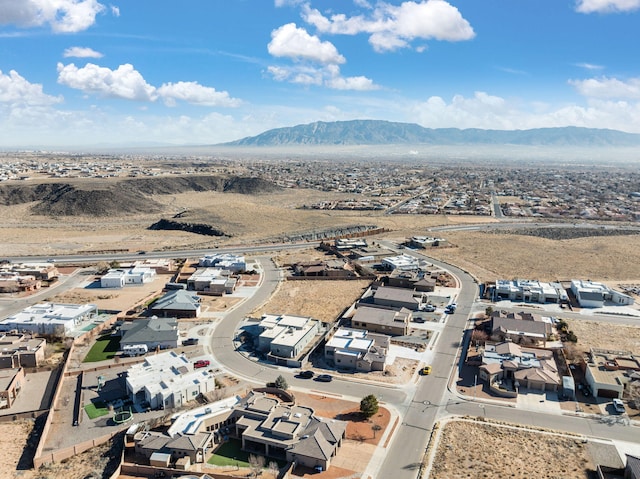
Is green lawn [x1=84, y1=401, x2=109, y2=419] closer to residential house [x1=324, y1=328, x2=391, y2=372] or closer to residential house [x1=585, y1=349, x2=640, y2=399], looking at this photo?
residential house [x1=324, y1=328, x2=391, y2=372]

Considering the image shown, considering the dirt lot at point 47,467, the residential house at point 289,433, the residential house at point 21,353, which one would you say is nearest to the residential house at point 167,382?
the residential house at point 289,433

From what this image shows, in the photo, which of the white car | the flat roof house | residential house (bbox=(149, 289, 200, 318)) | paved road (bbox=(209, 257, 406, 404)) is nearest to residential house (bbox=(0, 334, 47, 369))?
the flat roof house

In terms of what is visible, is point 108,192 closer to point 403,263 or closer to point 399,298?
point 403,263

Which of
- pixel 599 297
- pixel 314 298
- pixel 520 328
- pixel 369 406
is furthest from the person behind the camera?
pixel 314 298

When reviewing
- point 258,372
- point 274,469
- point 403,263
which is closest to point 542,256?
point 403,263

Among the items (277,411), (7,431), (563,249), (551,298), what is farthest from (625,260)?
(7,431)

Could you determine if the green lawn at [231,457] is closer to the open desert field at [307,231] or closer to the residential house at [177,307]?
the residential house at [177,307]
